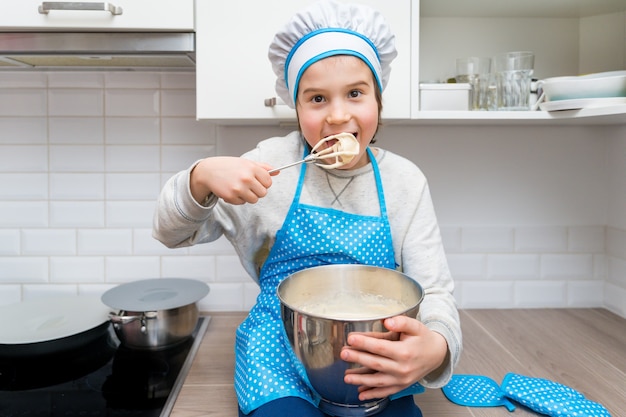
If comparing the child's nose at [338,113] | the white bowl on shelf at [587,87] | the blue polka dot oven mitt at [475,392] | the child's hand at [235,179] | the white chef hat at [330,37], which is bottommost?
the blue polka dot oven mitt at [475,392]

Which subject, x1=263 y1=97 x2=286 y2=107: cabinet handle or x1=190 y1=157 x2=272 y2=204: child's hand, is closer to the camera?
x1=190 y1=157 x2=272 y2=204: child's hand

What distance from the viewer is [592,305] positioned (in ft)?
4.50

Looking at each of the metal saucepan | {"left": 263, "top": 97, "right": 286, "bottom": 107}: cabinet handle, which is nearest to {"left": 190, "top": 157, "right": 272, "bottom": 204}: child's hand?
{"left": 263, "top": 97, "right": 286, "bottom": 107}: cabinet handle

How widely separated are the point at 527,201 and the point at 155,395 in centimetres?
106

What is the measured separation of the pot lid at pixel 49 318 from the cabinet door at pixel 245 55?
566mm

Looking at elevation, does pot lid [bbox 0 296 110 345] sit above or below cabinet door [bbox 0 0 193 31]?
below

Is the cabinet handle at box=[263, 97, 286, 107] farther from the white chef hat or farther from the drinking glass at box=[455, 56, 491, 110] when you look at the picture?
the drinking glass at box=[455, 56, 491, 110]

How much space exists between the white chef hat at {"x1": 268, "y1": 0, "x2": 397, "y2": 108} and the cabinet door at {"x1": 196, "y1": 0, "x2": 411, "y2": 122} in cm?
10

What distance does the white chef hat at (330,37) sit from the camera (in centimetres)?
82

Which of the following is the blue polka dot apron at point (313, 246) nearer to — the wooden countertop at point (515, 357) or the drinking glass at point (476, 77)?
the wooden countertop at point (515, 357)

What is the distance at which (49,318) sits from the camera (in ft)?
3.76

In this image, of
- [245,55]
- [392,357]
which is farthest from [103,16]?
[392,357]

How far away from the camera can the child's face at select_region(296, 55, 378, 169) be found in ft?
2.67

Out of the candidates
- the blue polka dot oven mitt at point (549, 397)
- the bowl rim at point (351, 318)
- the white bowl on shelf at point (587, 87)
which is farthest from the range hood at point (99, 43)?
the blue polka dot oven mitt at point (549, 397)
